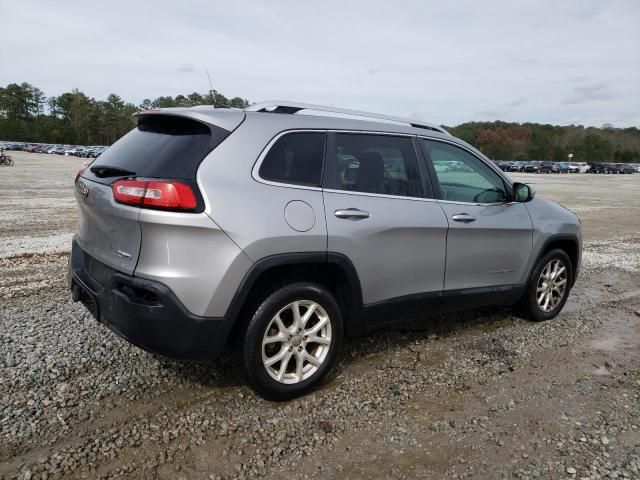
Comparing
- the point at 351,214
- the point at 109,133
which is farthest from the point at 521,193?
the point at 109,133

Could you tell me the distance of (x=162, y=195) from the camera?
8.91 feet

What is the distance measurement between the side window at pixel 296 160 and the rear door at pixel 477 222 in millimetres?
1046

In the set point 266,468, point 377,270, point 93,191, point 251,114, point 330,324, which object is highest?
point 251,114

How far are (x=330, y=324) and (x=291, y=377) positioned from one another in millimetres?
424

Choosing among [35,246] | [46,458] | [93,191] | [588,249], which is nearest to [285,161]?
[93,191]

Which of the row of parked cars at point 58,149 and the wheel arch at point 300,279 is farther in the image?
the row of parked cars at point 58,149

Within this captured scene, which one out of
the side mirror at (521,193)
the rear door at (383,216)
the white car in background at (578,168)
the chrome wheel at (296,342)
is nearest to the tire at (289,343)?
the chrome wheel at (296,342)

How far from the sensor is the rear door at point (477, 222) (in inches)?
155

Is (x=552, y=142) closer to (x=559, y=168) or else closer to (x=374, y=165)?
(x=559, y=168)

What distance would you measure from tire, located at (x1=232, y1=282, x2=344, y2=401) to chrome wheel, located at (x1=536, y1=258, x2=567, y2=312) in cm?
249

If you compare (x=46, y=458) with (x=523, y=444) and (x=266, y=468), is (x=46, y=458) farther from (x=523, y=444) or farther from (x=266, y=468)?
(x=523, y=444)

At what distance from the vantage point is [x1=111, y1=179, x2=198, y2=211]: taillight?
8.89 ft

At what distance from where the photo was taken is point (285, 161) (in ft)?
10.3

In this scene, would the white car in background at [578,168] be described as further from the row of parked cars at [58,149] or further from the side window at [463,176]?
the side window at [463,176]
